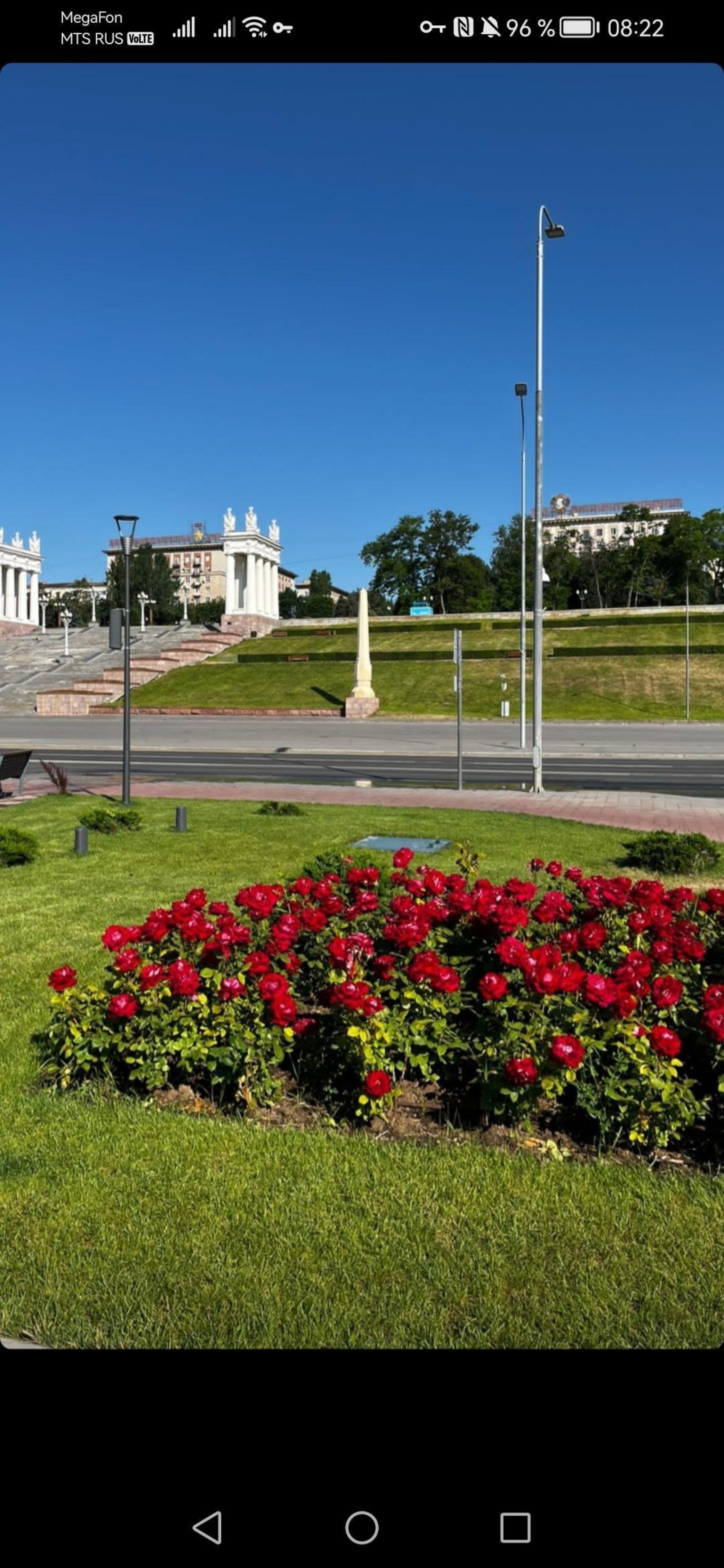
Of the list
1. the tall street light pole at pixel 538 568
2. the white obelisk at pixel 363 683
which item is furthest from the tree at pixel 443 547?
the tall street light pole at pixel 538 568

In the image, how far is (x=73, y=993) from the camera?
423 cm

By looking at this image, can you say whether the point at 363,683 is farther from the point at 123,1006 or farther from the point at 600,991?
the point at 600,991

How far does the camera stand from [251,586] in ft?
253

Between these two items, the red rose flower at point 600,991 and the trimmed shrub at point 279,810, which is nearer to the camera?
the red rose flower at point 600,991

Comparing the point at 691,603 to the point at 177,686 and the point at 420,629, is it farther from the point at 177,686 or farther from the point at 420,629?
the point at 177,686

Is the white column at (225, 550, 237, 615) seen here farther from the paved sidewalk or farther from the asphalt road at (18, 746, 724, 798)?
the paved sidewalk

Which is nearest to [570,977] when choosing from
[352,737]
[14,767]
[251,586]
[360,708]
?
[14,767]

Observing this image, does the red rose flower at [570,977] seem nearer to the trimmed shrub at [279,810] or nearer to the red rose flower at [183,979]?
the red rose flower at [183,979]

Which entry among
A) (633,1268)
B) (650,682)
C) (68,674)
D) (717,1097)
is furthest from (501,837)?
(68,674)

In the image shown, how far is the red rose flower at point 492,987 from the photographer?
3.59m

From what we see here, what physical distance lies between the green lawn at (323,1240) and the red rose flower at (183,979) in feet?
1.61
